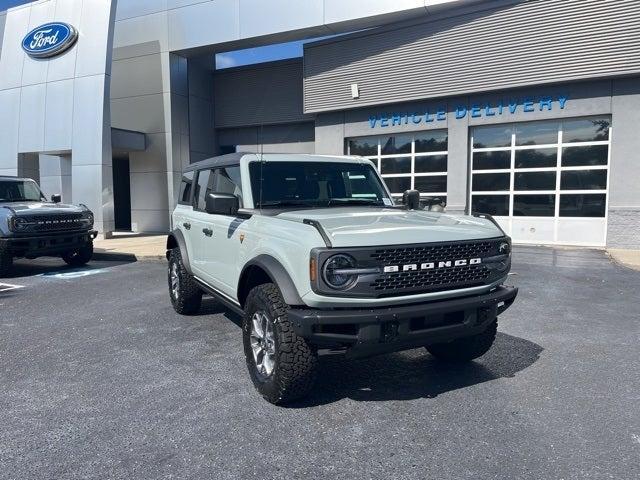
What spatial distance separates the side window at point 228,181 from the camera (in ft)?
15.7

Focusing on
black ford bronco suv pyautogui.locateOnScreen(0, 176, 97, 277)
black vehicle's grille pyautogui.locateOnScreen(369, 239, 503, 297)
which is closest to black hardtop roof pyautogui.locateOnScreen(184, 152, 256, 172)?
black vehicle's grille pyautogui.locateOnScreen(369, 239, 503, 297)

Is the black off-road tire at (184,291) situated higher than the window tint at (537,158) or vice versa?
the window tint at (537,158)

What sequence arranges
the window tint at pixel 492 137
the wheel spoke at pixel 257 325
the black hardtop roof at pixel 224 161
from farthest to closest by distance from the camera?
the window tint at pixel 492 137 → the black hardtop roof at pixel 224 161 → the wheel spoke at pixel 257 325

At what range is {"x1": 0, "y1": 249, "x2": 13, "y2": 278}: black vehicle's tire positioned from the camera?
378 inches

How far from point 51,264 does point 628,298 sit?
11.9 m

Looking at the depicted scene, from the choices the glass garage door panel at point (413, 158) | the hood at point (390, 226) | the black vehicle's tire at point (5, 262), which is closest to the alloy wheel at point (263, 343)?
the hood at point (390, 226)

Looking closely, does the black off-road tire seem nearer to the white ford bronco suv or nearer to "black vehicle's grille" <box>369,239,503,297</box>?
the white ford bronco suv

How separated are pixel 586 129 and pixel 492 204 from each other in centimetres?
318

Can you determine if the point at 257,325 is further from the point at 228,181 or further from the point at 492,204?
the point at 492,204

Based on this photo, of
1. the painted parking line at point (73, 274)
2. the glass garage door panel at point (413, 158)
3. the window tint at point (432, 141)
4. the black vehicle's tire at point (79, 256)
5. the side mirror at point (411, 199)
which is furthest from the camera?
the glass garage door panel at point (413, 158)

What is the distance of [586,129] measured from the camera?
44.0ft

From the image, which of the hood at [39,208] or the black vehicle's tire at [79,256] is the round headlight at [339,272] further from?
the black vehicle's tire at [79,256]

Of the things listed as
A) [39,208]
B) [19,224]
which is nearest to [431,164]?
[39,208]

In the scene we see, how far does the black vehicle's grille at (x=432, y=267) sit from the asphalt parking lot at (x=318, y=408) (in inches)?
36.3
